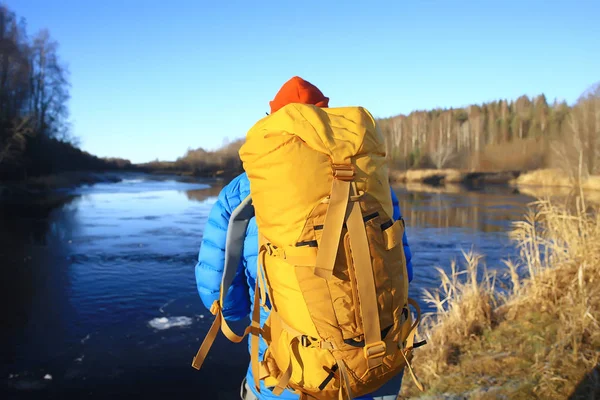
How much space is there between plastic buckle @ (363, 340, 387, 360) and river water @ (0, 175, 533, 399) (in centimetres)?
402

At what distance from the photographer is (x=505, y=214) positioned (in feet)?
55.2

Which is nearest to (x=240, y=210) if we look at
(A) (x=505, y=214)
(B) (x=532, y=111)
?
(A) (x=505, y=214)

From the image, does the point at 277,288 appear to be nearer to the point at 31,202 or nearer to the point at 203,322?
the point at 203,322

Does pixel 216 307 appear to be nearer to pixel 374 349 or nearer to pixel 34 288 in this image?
pixel 374 349

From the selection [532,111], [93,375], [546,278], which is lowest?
[93,375]

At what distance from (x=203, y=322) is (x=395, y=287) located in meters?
5.72

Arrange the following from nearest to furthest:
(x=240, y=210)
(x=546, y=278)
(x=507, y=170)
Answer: (x=240, y=210) → (x=546, y=278) → (x=507, y=170)

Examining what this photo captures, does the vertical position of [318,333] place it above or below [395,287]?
below

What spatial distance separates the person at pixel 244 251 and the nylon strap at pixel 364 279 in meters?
0.34

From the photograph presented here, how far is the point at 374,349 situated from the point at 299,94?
94cm

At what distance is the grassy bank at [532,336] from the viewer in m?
3.36

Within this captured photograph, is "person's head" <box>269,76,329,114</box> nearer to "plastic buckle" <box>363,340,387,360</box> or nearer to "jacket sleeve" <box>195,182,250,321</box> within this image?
"jacket sleeve" <box>195,182,250,321</box>

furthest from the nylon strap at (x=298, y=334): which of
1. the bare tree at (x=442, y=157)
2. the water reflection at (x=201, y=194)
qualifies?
the bare tree at (x=442, y=157)

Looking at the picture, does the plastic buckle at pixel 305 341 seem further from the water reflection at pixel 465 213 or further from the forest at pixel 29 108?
the forest at pixel 29 108
